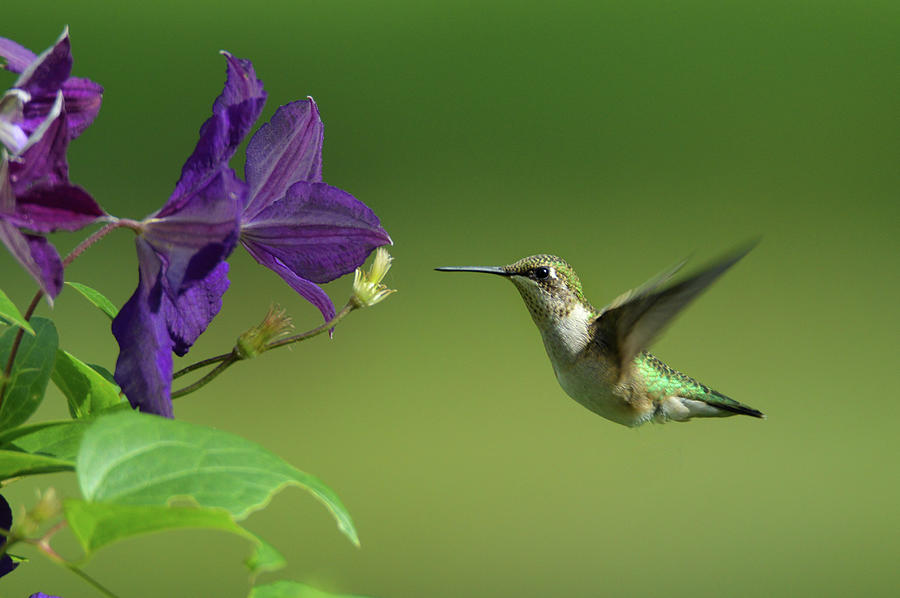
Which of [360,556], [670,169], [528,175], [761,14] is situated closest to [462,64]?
[528,175]

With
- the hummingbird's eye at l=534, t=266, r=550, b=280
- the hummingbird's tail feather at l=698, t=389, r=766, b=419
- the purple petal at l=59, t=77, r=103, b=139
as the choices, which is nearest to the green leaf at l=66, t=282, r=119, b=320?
the purple petal at l=59, t=77, r=103, b=139

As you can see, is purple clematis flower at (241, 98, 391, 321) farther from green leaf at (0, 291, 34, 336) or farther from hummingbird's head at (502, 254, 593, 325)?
hummingbird's head at (502, 254, 593, 325)

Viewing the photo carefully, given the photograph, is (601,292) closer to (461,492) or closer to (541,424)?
(541,424)

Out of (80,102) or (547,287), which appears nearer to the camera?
(80,102)

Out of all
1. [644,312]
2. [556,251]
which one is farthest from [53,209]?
Answer: [556,251]

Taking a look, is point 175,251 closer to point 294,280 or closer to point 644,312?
point 294,280

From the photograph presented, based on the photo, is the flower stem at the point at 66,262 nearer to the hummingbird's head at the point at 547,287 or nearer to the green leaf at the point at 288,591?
the green leaf at the point at 288,591
